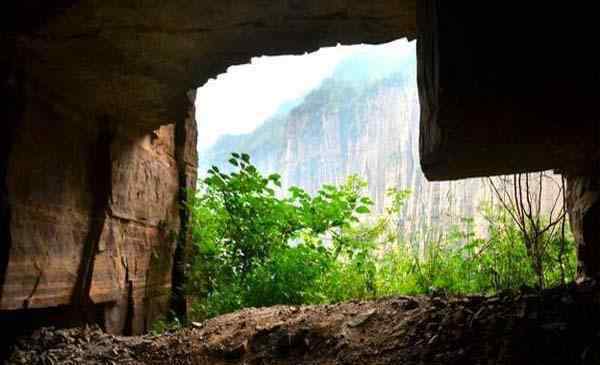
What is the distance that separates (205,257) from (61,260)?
87.1 inches

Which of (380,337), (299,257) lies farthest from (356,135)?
(380,337)

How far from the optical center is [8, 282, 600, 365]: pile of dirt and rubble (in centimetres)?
178

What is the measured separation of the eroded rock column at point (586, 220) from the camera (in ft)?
12.4

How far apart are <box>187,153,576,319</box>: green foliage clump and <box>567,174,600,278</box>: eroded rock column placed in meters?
0.83

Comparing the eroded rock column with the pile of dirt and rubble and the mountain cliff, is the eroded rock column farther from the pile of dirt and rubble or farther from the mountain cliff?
the mountain cliff

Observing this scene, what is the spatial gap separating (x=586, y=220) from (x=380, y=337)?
2.39 m

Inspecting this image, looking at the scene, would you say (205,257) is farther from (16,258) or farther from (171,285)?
(16,258)

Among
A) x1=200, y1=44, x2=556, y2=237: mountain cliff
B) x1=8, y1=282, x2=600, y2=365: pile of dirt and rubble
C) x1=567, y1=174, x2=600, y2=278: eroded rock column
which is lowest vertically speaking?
x1=8, y1=282, x2=600, y2=365: pile of dirt and rubble

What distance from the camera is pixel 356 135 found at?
20.6 meters

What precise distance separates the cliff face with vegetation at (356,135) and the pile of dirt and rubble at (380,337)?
10.1 meters

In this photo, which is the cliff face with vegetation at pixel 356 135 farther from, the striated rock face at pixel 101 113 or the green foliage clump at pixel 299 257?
the striated rock face at pixel 101 113

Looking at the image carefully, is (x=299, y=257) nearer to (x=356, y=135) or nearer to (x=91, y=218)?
(x=91, y=218)

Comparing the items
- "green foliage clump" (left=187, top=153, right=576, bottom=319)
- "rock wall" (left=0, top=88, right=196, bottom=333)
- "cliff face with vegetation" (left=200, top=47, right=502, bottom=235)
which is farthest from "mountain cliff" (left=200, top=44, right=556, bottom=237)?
"rock wall" (left=0, top=88, right=196, bottom=333)

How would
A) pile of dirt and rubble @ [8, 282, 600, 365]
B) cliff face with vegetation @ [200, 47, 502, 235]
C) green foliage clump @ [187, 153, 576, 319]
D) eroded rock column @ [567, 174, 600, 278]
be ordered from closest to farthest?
pile of dirt and rubble @ [8, 282, 600, 365] < eroded rock column @ [567, 174, 600, 278] < green foliage clump @ [187, 153, 576, 319] < cliff face with vegetation @ [200, 47, 502, 235]
